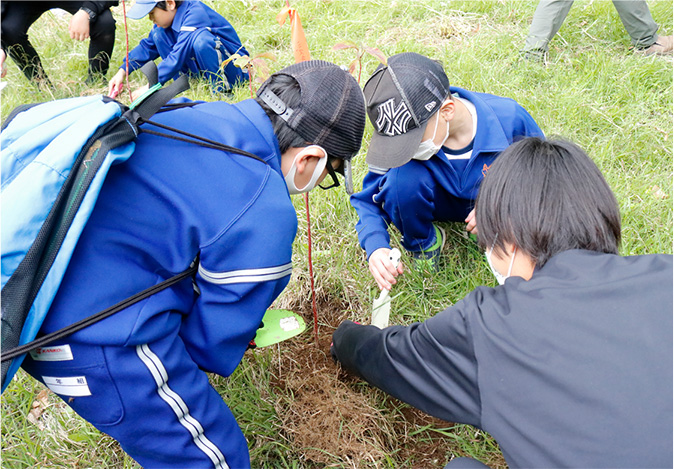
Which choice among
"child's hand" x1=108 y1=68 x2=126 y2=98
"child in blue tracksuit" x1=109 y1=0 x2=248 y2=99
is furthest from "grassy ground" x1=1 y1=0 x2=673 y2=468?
"child's hand" x1=108 y1=68 x2=126 y2=98

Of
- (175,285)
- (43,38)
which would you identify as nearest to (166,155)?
(175,285)

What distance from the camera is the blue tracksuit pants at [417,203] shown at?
80.1 inches

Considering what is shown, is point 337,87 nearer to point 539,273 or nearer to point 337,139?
point 337,139

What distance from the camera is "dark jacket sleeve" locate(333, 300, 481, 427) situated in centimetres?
112

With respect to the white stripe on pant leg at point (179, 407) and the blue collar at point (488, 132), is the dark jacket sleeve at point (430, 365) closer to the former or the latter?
the white stripe on pant leg at point (179, 407)

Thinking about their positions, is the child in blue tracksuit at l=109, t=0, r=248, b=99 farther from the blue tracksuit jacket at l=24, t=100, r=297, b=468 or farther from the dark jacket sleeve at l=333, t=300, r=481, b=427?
the dark jacket sleeve at l=333, t=300, r=481, b=427

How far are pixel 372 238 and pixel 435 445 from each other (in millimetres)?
800

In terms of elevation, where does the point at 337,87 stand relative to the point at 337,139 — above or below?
above

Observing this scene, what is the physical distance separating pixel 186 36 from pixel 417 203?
7.94ft

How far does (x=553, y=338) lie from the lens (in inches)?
38.3

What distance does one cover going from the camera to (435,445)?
164 cm

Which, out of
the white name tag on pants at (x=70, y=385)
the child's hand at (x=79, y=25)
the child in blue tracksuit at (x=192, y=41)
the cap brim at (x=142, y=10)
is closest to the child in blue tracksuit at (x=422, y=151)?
the white name tag on pants at (x=70, y=385)

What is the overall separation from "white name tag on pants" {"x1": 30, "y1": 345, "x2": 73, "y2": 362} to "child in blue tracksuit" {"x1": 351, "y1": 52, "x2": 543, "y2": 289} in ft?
3.42

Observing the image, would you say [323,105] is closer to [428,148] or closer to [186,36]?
[428,148]
